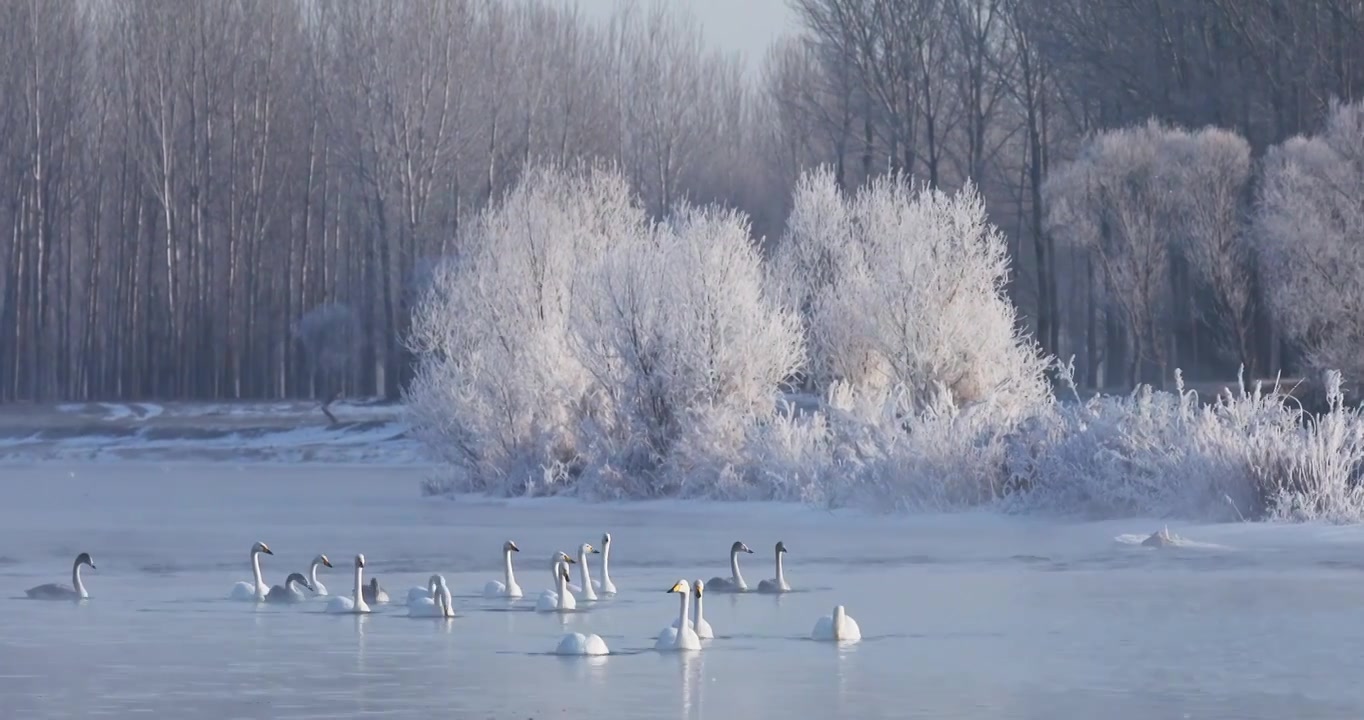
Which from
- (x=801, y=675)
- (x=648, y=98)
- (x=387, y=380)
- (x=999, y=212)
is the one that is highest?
(x=648, y=98)

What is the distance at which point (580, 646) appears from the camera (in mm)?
13508

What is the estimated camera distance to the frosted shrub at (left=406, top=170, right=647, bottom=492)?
3262 centimetres

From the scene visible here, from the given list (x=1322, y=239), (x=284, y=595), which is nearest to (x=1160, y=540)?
(x=284, y=595)

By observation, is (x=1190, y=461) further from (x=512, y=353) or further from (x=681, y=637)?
(x=512, y=353)

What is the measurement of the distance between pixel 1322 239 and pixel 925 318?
366 inches

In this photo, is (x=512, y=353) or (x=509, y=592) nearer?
(x=509, y=592)

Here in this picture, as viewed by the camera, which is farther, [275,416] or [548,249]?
[275,416]

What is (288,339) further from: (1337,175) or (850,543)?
(850,543)

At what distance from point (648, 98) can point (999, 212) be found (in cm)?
1089

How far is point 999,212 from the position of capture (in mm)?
59312

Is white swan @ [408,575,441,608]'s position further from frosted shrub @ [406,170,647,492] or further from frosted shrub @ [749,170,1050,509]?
frosted shrub @ [406,170,647,492]

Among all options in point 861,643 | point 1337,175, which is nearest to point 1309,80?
point 1337,175

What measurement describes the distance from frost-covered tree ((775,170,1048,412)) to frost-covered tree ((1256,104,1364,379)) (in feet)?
19.7

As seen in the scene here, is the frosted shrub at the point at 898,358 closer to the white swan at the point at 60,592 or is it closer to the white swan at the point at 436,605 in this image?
the white swan at the point at 436,605
